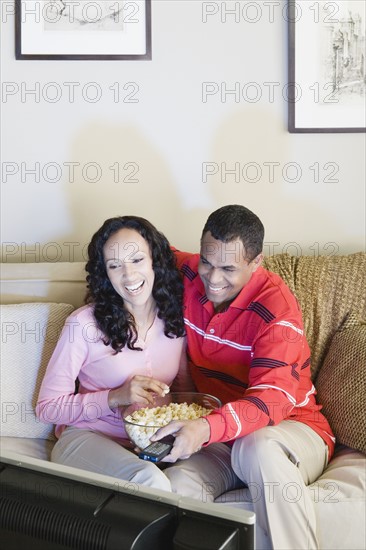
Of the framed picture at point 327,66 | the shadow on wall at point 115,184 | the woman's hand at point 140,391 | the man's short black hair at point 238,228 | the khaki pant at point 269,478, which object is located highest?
the framed picture at point 327,66

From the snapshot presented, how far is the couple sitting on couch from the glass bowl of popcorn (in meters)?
0.04

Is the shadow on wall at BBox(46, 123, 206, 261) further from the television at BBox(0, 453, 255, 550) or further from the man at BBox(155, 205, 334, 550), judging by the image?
the television at BBox(0, 453, 255, 550)

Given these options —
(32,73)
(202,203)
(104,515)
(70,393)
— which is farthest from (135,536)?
(32,73)

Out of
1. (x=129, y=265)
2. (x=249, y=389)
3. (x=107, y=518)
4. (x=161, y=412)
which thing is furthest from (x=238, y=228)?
(x=107, y=518)

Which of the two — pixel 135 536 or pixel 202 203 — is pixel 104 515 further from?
pixel 202 203

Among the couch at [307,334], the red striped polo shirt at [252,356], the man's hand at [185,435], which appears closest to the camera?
the man's hand at [185,435]

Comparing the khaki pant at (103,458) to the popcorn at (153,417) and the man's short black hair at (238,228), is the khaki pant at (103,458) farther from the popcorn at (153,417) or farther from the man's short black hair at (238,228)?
the man's short black hair at (238,228)

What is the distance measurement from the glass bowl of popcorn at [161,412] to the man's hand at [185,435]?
0.14 ft

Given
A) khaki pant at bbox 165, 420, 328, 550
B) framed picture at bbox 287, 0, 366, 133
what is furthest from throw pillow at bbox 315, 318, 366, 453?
framed picture at bbox 287, 0, 366, 133

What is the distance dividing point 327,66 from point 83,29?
950mm

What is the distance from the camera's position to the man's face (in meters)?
1.88

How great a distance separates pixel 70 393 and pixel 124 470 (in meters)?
0.35

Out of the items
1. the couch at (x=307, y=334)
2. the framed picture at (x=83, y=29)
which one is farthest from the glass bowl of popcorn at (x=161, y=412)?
the framed picture at (x=83, y=29)

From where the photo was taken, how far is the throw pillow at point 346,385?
6.37 ft
